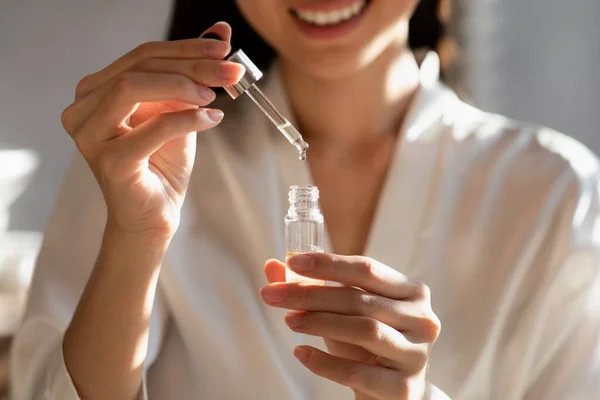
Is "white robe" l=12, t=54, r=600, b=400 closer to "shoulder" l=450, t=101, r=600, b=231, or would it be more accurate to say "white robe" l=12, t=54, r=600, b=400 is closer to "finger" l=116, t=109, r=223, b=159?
"shoulder" l=450, t=101, r=600, b=231

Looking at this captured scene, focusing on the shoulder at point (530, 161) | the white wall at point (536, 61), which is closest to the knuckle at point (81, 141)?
the shoulder at point (530, 161)

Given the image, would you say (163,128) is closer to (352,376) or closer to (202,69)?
(202,69)

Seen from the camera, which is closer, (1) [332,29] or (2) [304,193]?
(2) [304,193]

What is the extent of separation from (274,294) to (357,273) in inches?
2.6

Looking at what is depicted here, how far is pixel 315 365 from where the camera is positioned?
2.14 feet

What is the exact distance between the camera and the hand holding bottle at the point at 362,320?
62 centimetres

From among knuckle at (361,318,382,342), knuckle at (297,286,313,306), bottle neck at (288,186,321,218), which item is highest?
bottle neck at (288,186,321,218)

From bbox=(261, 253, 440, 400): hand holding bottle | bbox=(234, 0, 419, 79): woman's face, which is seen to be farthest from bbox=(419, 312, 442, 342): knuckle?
bbox=(234, 0, 419, 79): woman's face

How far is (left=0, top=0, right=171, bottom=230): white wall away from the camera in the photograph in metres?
1.11

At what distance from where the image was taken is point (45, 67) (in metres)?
1.12

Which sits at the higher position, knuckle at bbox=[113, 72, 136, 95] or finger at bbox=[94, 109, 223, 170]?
knuckle at bbox=[113, 72, 136, 95]

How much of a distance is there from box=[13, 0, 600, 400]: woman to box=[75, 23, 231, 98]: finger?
102 mm

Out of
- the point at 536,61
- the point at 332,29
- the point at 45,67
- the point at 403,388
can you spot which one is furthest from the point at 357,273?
the point at 536,61

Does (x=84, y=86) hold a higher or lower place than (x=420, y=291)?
higher
